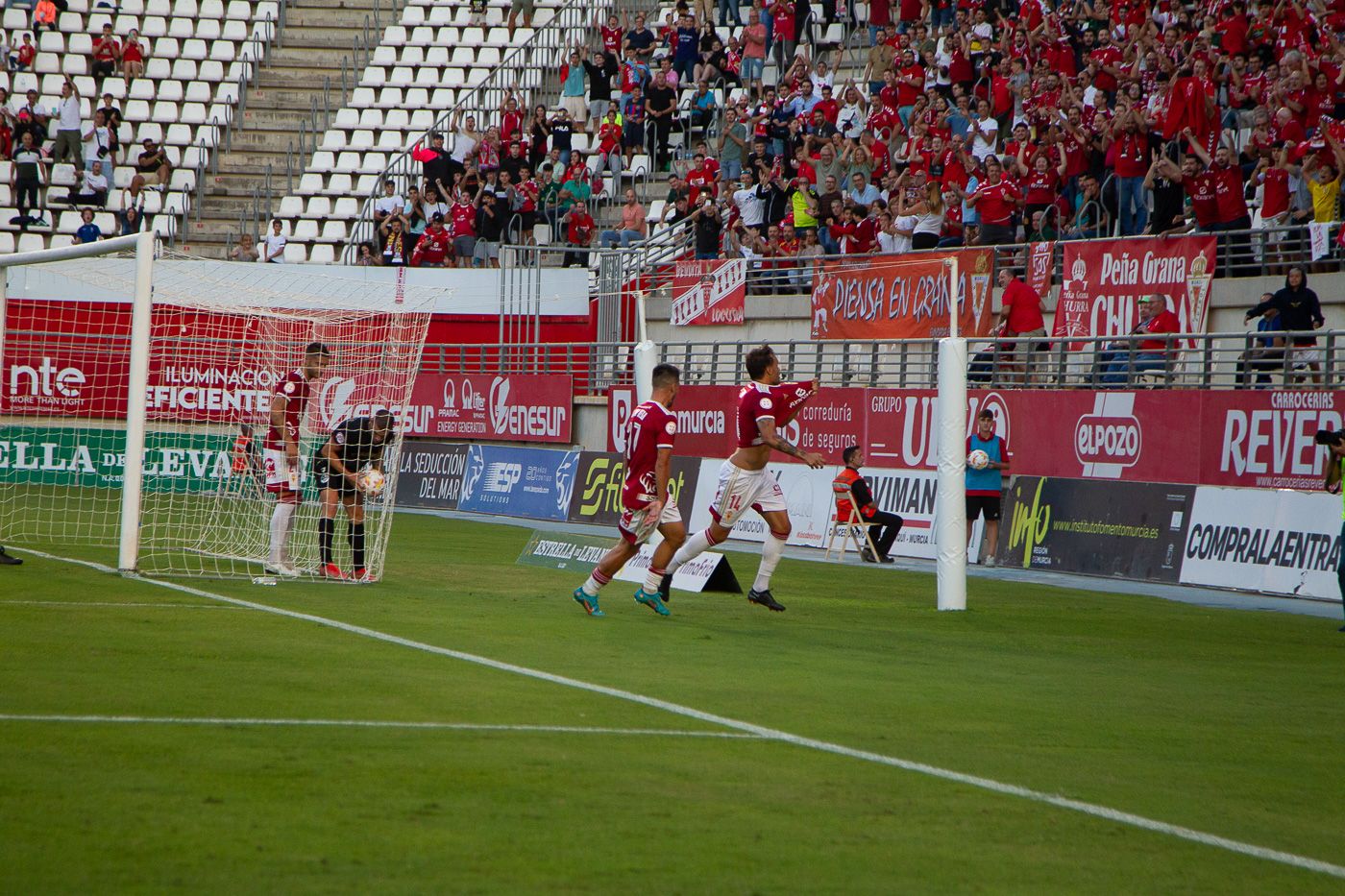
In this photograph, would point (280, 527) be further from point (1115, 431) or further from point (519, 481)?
point (519, 481)

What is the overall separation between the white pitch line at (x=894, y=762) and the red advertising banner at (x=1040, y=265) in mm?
15064

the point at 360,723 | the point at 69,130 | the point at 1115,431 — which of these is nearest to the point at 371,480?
the point at 360,723

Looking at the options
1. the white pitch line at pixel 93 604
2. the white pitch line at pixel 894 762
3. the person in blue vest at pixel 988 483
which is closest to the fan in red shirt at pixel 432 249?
the person in blue vest at pixel 988 483

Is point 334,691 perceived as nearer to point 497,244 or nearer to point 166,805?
point 166,805

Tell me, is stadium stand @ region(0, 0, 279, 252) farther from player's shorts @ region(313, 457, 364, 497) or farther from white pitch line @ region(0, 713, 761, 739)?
white pitch line @ region(0, 713, 761, 739)

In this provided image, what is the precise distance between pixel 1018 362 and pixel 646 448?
11.0 m

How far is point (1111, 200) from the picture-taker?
977 inches

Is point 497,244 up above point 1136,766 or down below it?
above

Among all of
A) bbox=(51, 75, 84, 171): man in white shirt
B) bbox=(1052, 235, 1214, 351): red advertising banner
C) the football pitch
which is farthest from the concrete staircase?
the football pitch

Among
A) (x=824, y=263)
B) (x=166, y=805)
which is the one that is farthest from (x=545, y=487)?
(x=166, y=805)

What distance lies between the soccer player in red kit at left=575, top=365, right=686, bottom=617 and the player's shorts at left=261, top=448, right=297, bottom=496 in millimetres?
3480

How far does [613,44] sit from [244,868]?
3564 cm

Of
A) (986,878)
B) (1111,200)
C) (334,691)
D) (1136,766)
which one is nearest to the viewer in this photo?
(986,878)

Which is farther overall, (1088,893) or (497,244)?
(497,244)
